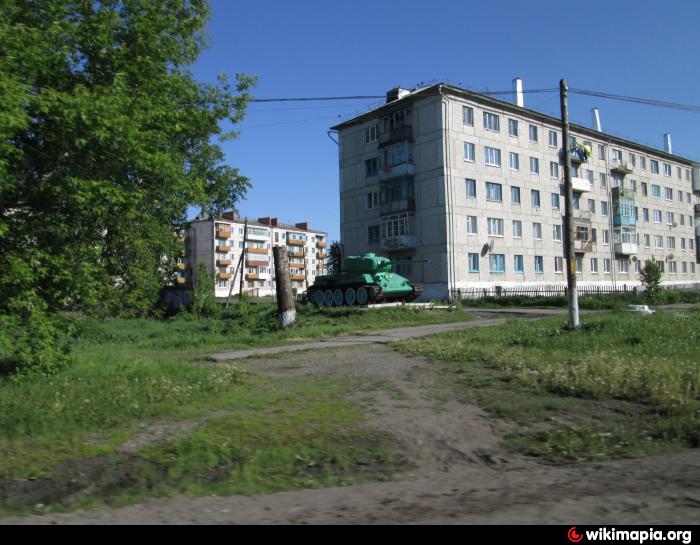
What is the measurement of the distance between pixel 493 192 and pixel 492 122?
5.59 metres

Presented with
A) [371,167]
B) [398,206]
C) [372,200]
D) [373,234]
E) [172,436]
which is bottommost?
[172,436]

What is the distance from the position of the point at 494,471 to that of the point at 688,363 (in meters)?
5.34

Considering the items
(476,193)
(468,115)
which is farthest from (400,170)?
(468,115)

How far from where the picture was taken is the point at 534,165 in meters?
47.4

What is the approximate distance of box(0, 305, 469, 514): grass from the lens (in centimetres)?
508

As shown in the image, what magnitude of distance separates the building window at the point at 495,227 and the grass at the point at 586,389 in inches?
1251

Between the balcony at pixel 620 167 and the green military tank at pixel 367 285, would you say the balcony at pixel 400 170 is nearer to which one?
the green military tank at pixel 367 285

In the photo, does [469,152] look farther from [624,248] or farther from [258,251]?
[258,251]

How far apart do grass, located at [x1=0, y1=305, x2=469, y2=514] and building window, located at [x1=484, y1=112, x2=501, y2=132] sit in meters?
38.9

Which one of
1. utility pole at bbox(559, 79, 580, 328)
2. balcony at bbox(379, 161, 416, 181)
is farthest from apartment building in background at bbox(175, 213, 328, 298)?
utility pole at bbox(559, 79, 580, 328)

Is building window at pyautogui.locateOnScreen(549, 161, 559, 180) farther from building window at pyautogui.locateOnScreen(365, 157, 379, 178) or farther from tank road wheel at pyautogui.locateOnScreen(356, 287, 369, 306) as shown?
tank road wheel at pyautogui.locateOnScreen(356, 287, 369, 306)

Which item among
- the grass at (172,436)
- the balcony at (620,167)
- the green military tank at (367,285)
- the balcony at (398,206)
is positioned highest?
the balcony at (620,167)

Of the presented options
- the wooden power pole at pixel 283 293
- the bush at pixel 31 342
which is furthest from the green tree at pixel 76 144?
the wooden power pole at pixel 283 293

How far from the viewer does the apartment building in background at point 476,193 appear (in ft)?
137
